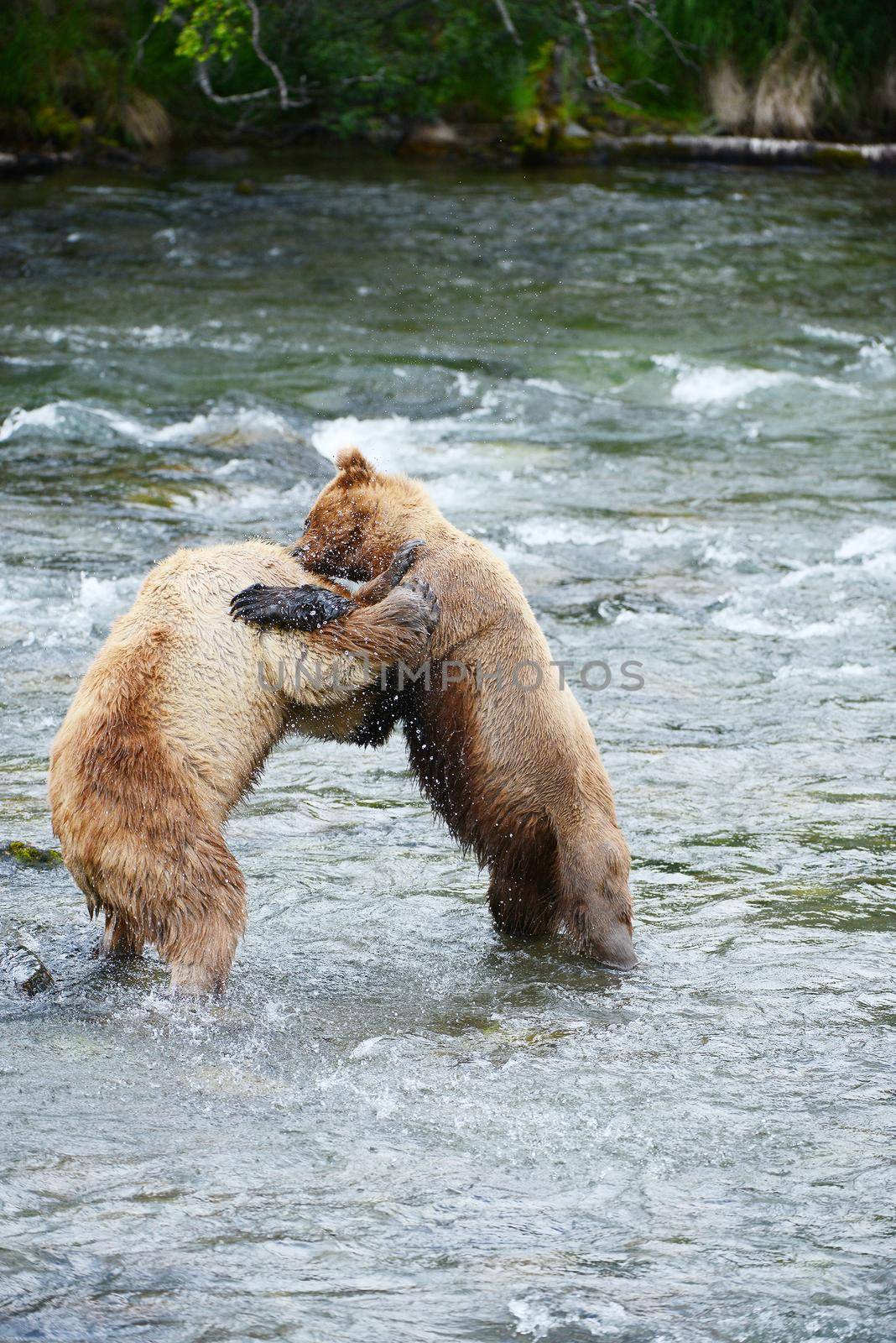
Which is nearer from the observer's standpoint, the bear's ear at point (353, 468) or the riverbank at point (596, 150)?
the bear's ear at point (353, 468)

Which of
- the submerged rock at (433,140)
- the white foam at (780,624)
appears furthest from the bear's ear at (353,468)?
the submerged rock at (433,140)

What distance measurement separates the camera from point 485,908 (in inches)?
222

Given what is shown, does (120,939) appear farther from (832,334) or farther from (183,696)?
(832,334)

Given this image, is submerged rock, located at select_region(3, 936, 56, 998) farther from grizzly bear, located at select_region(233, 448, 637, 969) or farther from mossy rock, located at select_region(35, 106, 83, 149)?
mossy rock, located at select_region(35, 106, 83, 149)

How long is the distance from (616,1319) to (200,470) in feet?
28.1

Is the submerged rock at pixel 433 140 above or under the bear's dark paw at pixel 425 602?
above

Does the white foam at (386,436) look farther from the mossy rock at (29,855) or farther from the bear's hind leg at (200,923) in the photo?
the bear's hind leg at (200,923)

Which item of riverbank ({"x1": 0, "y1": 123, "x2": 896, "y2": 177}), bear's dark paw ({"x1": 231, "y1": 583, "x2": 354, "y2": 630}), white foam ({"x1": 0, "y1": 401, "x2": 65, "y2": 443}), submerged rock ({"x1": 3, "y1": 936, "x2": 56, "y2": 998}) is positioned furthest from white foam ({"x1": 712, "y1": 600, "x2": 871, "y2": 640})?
riverbank ({"x1": 0, "y1": 123, "x2": 896, "y2": 177})

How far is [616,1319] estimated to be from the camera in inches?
129

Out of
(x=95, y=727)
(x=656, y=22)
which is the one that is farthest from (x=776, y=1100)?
(x=656, y=22)

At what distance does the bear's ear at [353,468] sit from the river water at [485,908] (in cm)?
147

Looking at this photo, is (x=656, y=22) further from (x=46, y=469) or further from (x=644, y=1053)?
(x=644, y=1053)

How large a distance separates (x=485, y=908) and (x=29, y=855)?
167cm

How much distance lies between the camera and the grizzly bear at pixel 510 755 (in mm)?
5102
